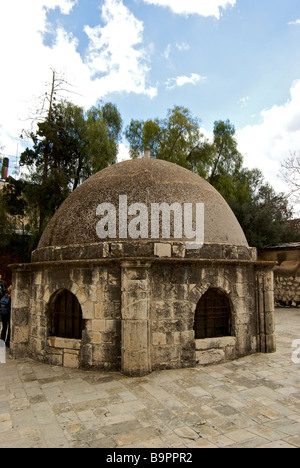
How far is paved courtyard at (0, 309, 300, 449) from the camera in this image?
11.7 feet

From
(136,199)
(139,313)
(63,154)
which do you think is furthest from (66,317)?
(63,154)

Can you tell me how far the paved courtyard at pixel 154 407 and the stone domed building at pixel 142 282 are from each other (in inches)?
18.0

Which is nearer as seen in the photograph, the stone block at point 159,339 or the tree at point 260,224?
the stone block at point 159,339

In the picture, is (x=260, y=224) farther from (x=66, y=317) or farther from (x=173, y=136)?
(x=66, y=317)

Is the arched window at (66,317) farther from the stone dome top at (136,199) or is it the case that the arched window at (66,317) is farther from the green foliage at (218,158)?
the green foliage at (218,158)

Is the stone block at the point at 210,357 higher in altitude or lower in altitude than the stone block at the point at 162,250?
lower

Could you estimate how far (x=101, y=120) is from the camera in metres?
20.0

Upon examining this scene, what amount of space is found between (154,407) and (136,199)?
4010mm

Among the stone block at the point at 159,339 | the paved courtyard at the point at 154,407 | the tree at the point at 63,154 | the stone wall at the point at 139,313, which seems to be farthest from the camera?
the tree at the point at 63,154

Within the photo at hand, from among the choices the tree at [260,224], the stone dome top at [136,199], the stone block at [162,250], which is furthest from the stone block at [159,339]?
the tree at [260,224]

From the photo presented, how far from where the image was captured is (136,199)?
6781mm

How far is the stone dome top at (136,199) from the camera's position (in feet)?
22.4

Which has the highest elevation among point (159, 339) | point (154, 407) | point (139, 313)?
point (139, 313)
